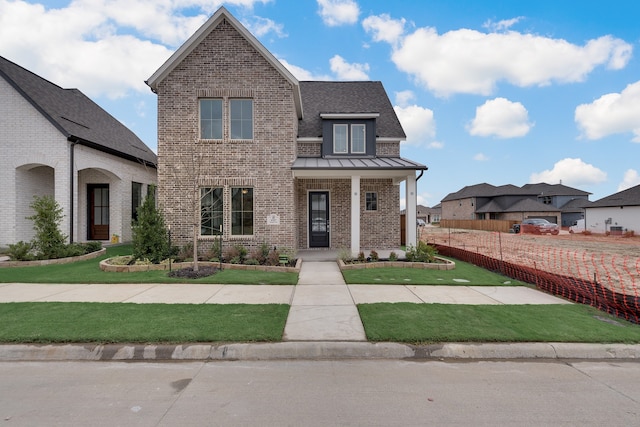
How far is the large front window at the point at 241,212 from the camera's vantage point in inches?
453

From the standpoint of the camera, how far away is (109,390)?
11.4ft

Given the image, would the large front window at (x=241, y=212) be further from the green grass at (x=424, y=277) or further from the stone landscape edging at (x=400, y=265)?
the green grass at (x=424, y=277)

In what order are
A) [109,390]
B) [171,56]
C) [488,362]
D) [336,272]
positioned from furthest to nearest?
[171,56]
[336,272]
[488,362]
[109,390]

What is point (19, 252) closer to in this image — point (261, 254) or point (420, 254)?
point (261, 254)

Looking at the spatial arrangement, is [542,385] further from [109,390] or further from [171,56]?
[171,56]

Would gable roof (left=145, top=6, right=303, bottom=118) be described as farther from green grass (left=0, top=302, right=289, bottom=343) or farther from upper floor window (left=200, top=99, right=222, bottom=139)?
green grass (left=0, top=302, right=289, bottom=343)

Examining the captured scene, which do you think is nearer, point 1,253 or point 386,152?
point 1,253

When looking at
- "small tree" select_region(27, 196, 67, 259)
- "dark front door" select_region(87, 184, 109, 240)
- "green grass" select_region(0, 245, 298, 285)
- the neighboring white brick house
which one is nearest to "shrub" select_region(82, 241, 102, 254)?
the neighboring white brick house

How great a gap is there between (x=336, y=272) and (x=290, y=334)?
4.85m

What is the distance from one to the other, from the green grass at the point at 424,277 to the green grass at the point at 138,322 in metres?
3.36

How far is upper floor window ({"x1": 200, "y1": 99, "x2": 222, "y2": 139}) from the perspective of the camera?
37.7 feet

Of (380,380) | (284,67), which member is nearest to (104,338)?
(380,380)

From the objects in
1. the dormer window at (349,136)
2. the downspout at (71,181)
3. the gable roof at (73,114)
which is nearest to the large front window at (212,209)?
the gable roof at (73,114)

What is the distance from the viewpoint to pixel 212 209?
452 inches
